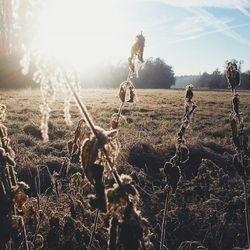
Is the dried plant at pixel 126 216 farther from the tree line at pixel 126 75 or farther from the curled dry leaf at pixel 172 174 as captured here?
the tree line at pixel 126 75

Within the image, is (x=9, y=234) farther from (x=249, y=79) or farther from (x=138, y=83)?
(x=249, y=79)

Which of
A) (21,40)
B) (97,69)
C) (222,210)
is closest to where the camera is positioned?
(21,40)

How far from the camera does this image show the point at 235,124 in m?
2.27

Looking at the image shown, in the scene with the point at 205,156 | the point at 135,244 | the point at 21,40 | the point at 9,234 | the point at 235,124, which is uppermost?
the point at 21,40

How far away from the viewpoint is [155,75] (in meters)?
82.2

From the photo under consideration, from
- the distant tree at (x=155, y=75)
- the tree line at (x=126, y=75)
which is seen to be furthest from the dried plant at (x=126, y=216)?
the distant tree at (x=155, y=75)

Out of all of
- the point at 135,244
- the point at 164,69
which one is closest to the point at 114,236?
the point at 135,244

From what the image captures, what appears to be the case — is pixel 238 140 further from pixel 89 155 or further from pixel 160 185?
pixel 160 185

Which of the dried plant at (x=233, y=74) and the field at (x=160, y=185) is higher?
the dried plant at (x=233, y=74)

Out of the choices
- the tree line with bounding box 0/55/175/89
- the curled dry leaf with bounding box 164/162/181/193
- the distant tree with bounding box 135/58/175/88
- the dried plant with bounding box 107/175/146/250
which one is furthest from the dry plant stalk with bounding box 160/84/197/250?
the distant tree with bounding box 135/58/175/88

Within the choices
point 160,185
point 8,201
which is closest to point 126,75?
point 160,185

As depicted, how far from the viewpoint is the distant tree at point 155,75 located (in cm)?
7906

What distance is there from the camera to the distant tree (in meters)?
79.1

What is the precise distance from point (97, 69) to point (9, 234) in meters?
74.7
